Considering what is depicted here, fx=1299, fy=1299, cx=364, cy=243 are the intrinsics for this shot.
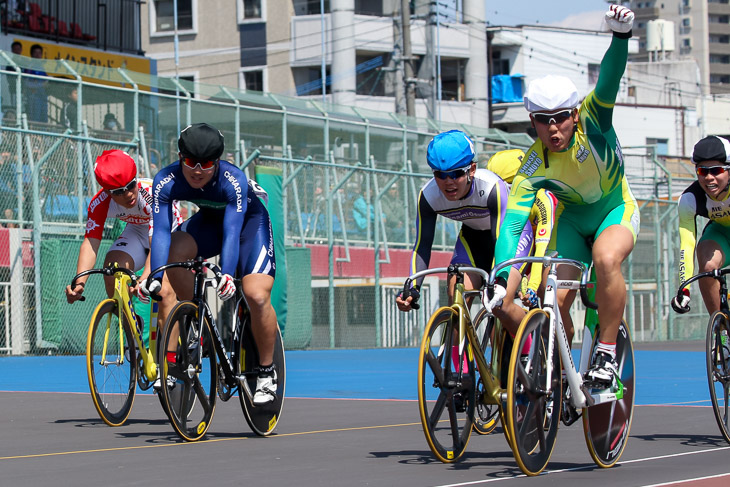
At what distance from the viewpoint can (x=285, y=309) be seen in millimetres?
20047

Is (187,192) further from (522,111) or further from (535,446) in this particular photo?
(522,111)

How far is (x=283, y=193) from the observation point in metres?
20.3

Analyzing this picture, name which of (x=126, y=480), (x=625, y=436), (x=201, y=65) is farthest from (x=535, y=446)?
(x=201, y=65)

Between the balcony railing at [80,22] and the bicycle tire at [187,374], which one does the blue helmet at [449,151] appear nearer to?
the bicycle tire at [187,374]

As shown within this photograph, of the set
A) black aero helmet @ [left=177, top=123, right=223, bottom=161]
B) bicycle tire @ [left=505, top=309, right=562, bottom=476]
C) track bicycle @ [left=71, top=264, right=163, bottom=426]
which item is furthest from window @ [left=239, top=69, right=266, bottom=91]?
bicycle tire @ [left=505, top=309, right=562, bottom=476]

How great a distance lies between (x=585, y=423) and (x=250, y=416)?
7.84 feet

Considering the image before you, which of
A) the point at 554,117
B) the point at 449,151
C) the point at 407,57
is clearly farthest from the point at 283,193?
the point at 407,57

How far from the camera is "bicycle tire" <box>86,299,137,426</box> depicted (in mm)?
8820

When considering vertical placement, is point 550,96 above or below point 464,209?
above

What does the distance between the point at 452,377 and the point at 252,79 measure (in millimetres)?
50146

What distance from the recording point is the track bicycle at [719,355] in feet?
26.6

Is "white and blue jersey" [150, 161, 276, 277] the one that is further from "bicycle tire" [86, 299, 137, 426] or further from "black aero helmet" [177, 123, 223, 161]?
"bicycle tire" [86, 299, 137, 426]

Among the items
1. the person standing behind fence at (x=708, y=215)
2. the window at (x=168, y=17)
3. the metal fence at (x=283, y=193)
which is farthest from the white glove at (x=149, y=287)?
the window at (x=168, y=17)

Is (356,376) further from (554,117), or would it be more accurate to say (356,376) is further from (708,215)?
(554,117)
